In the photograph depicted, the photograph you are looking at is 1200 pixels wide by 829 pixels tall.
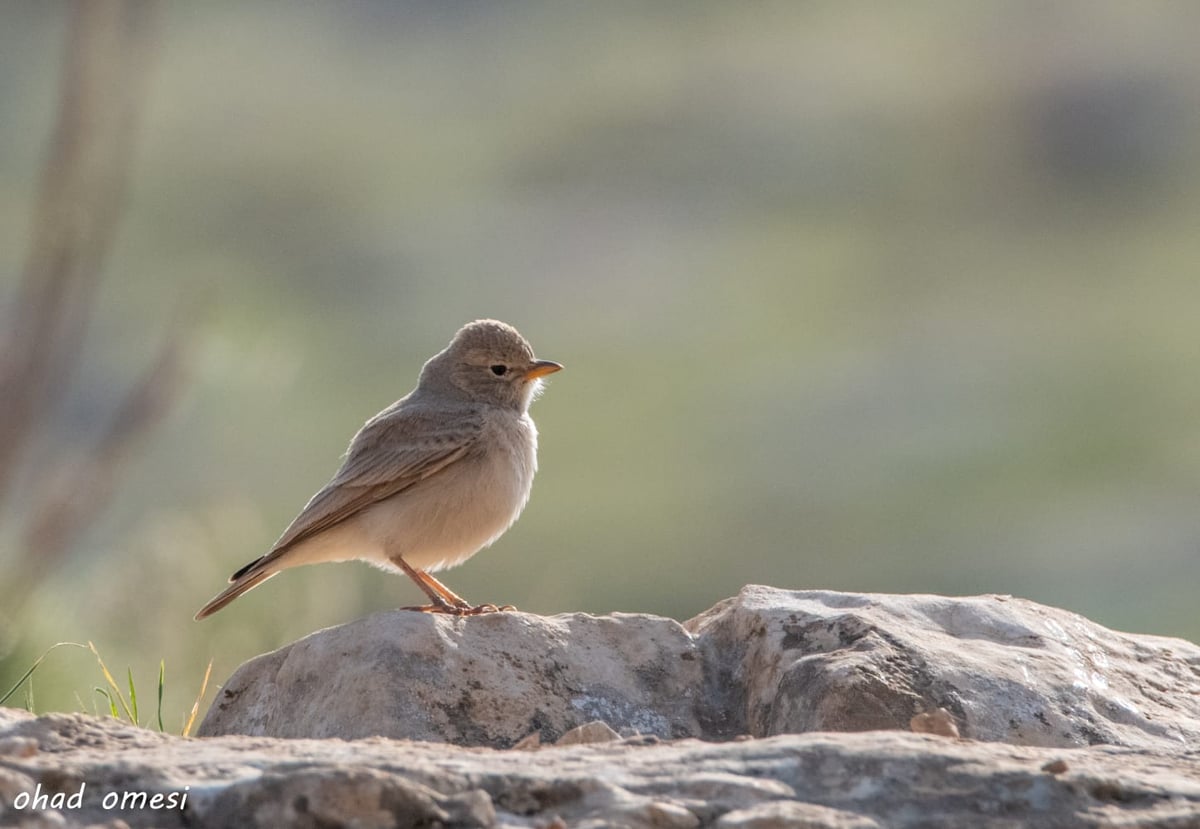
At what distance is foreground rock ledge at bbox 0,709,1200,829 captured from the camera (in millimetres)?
3730

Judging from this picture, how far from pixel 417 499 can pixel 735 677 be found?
1.85 m

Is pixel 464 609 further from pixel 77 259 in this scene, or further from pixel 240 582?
pixel 77 259

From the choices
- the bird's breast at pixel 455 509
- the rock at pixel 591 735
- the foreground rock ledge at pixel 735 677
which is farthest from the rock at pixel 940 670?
the bird's breast at pixel 455 509

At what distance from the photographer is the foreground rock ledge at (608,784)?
373 centimetres

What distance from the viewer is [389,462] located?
24.0 ft

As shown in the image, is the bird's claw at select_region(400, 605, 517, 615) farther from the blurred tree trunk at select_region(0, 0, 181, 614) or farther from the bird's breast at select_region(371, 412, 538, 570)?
the blurred tree trunk at select_region(0, 0, 181, 614)

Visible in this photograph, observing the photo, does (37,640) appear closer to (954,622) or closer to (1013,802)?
(954,622)

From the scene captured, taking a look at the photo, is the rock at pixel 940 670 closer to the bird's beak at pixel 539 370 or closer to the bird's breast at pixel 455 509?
the bird's breast at pixel 455 509

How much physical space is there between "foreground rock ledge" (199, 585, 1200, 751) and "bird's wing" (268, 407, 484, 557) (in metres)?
1.23

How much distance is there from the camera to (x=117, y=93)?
23.4 feet

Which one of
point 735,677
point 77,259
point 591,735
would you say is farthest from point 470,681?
point 77,259

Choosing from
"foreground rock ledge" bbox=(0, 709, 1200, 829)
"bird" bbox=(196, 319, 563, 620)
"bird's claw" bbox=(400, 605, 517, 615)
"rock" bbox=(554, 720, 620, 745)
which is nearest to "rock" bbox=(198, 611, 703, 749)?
"bird's claw" bbox=(400, 605, 517, 615)

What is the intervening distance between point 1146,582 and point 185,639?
1175 inches

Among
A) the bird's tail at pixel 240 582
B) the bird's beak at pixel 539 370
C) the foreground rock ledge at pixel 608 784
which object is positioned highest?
the bird's beak at pixel 539 370
